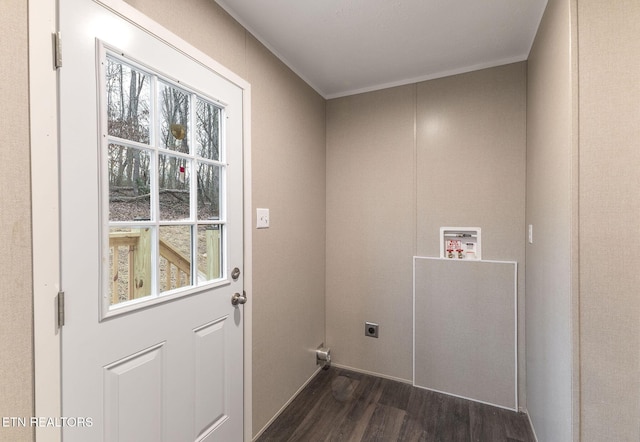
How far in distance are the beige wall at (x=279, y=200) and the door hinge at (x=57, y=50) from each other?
440mm

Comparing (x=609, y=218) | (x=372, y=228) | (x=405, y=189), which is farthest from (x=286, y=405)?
(x=609, y=218)

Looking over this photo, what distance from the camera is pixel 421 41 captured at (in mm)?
1775

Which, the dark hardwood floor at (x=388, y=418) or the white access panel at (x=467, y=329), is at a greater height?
the white access panel at (x=467, y=329)

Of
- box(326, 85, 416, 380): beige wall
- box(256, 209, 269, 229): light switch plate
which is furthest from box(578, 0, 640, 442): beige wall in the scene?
box(256, 209, 269, 229): light switch plate

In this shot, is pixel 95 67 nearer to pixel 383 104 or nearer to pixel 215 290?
pixel 215 290

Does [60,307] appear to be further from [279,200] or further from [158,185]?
[279,200]

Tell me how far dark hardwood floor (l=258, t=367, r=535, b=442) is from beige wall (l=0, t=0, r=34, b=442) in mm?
1324

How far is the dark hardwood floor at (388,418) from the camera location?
5.71 feet

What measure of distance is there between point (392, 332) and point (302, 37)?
2.19m

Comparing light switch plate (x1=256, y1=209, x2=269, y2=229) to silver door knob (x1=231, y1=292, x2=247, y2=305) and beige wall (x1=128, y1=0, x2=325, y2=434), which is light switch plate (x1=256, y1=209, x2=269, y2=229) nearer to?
beige wall (x1=128, y1=0, x2=325, y2=434)

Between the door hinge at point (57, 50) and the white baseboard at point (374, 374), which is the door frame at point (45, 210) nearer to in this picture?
the door hinge at point (57, 50)

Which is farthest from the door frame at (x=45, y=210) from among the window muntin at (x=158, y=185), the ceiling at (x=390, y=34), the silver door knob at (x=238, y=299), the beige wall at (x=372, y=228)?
the beige wall at (x=372, y=228)

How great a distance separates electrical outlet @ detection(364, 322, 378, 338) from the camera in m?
2.38

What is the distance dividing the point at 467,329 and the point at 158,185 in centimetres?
213
